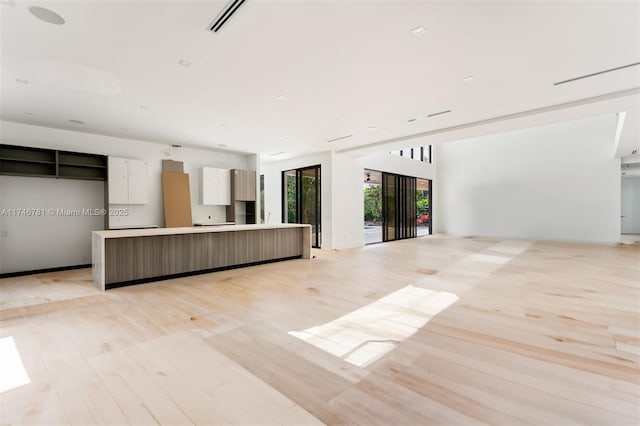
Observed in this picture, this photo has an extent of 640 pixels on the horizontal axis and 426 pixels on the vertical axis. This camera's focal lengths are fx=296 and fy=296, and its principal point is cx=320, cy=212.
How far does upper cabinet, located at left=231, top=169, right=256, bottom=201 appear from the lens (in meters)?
8.60

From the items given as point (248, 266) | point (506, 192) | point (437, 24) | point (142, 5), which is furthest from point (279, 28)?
point (506, 192)

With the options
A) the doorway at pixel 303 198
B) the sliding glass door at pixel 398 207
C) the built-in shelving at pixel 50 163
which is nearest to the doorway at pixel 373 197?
the sliding glass door at pixel 398 207

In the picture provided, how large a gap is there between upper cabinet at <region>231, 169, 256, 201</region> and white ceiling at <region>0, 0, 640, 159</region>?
8.77 ft

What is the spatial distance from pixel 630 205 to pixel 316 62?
52.2 ft

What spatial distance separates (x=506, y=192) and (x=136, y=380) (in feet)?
42.4

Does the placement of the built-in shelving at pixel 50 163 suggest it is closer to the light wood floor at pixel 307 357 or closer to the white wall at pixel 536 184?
the light wood floor at pixel 307 357

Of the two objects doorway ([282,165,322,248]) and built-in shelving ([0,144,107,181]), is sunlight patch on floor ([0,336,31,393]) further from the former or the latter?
doorway ([282,165,322,248])

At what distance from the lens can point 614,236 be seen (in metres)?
9.51

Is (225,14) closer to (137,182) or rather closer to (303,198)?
(137,182)

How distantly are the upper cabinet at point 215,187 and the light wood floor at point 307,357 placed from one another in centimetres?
387

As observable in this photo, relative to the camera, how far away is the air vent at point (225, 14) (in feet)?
8.22

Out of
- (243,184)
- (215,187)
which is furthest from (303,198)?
(215,187)

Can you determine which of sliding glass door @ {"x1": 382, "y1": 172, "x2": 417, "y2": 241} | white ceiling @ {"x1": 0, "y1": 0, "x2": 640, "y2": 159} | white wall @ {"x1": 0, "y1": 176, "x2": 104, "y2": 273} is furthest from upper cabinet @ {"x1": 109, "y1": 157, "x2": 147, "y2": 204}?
sliding glass door @ {"x1": 382, "y1": 172, "x2": 417, "y2": 241}

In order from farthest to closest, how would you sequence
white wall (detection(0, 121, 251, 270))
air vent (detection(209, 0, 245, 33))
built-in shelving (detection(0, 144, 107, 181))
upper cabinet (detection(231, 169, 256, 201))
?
1. upper cabinet (detection(231, 169, 256, 201))
2. white wall (detection(0, 121, 251, 270))
3. built-in shelving (detection(0, 144, 107, 181))
4. air vent (detection(209, 0, 245, 33))
